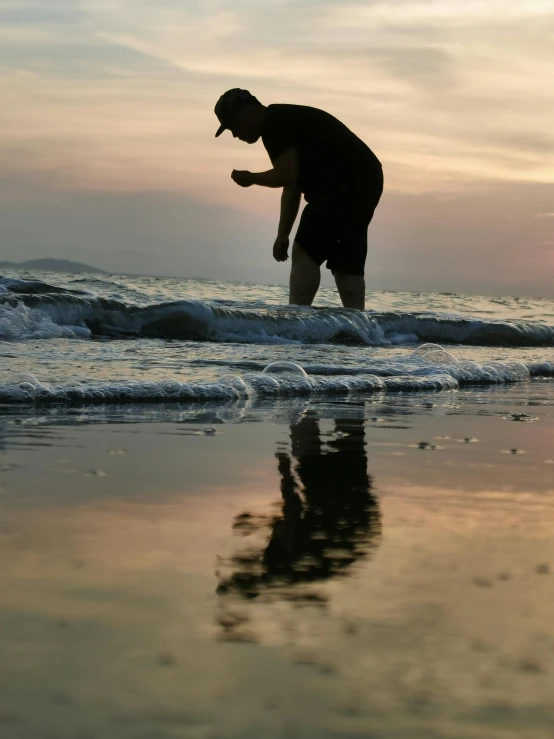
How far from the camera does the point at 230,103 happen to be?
19.4 ft

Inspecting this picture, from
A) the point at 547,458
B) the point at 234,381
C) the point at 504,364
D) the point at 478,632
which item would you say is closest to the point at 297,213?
the point at 504,364

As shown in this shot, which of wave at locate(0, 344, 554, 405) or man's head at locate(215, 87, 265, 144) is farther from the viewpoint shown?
man's head at locate(215, 87, 265, 144)

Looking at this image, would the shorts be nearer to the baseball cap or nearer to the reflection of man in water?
the baseball cap

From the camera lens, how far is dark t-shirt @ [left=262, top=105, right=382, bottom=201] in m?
6.14

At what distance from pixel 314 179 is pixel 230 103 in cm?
77

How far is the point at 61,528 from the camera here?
171 centimetres

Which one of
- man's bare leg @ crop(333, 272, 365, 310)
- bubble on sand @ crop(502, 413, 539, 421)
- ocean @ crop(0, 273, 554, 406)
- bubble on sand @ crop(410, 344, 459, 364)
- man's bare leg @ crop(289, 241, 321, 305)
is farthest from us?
man's bare leg @ crop(333, 272, 365, 310)

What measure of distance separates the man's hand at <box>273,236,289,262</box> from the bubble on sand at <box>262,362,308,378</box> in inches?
91.9

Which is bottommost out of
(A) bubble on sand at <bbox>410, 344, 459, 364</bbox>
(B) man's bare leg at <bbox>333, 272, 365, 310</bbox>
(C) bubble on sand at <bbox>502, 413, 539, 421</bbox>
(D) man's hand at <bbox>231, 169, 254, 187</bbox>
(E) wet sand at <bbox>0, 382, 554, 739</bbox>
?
(E) wet sand at <bbox>0, 382, 554, 739</bbox>

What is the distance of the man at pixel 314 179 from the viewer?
6086 millimetres

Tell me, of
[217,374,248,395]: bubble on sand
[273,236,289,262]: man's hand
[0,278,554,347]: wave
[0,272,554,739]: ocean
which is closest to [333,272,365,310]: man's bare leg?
[0,278,554,347]: wave

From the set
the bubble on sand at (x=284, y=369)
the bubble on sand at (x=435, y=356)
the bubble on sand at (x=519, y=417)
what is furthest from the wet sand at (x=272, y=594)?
the bubble on sand at (x=435, y=356)

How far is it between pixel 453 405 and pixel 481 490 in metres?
1.83

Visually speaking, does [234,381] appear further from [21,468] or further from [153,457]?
[21,468]
